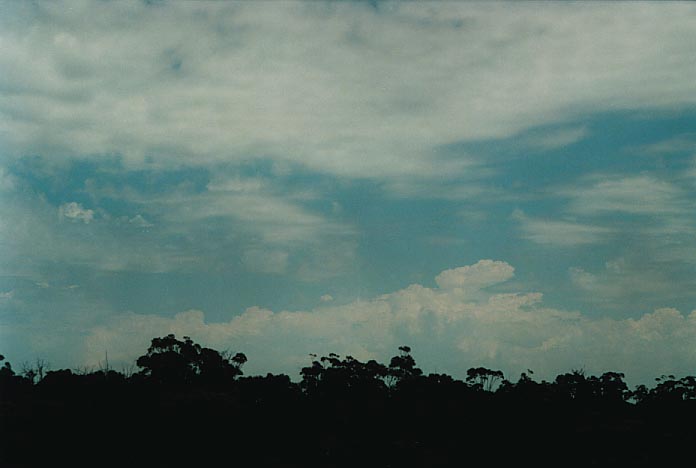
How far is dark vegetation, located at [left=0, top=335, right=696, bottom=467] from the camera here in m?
54.0

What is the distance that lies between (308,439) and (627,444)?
2510 centimetres

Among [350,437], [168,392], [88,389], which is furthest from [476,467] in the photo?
[88,389]

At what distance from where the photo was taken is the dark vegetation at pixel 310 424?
5397cm

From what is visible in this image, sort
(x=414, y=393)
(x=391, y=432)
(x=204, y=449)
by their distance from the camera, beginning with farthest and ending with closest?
(x=414, y=393) < (x=391, y=432) < (x=204, y=449)

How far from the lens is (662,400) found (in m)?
71.4

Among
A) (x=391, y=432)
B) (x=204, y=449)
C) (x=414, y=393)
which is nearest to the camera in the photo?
(x=204, y=449)

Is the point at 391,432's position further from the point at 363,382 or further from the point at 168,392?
the point at 168,392

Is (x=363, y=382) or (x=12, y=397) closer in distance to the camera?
(x=12, y=397)

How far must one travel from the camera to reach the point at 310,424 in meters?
60.1

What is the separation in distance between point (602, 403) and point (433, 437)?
1890 centimetres

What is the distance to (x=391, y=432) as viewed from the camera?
59688 millimetres

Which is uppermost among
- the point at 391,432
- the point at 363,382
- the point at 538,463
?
the point at 363,382

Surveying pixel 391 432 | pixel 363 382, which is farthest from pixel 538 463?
pixel 363 382

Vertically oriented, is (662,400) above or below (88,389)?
below
